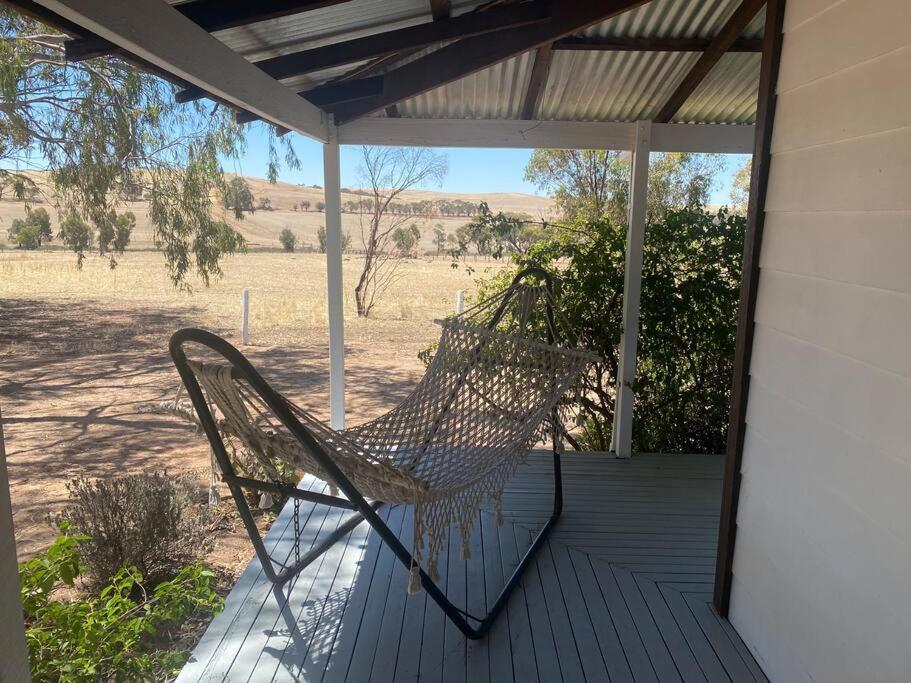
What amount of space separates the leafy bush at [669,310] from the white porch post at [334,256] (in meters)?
1.11

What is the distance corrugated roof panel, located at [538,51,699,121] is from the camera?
110 inches

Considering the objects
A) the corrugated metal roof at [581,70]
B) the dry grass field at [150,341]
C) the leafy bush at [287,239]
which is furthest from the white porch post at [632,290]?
the leafy bush at [287,239]

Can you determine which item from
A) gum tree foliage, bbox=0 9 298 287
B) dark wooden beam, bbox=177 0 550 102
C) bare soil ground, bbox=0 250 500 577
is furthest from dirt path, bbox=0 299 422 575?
dark wooden beam, bbox=177 0 550 102

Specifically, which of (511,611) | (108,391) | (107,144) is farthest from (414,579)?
(108,391)

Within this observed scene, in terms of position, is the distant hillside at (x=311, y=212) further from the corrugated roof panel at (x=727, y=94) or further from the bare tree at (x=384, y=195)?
the corrugated roof panel at (x=727, y=94)

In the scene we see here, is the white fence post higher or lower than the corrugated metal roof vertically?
lower

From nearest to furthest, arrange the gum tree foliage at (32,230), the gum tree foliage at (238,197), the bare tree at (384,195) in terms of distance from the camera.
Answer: the gum tree foliage at (32,230)
the gum tree foliage at (238,197)
the bare tree at (384,195)

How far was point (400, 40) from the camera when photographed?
2.27 meters

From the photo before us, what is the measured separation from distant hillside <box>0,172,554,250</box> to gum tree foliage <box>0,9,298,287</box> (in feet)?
5.17

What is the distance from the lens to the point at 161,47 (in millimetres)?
1438

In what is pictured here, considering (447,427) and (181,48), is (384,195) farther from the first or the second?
(181,48)

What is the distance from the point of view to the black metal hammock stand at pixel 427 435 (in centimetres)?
171

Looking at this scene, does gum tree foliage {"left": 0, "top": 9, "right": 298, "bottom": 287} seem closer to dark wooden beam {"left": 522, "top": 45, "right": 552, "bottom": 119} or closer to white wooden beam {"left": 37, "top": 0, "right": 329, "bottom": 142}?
white wooden beam {"left": 37, "top": 0, "right": 329, "bottom": 142}

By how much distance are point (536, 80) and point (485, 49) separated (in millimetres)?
526
